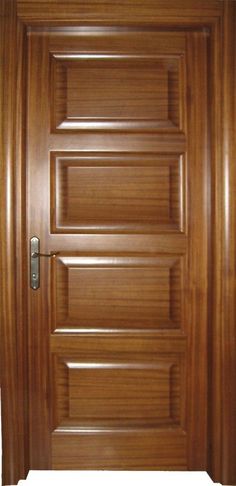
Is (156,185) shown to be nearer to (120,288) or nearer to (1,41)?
(120,288)

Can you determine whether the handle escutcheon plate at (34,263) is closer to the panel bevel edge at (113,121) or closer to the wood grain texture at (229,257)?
the panel bevel edge at (113,121)

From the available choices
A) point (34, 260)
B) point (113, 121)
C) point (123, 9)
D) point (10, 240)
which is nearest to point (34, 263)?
point (34, 260)

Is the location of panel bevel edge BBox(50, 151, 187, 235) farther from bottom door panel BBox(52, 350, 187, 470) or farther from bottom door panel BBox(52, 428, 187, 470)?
bottom door panel BBox(52, 428, 187, 470)

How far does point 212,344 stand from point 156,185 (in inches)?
30.0

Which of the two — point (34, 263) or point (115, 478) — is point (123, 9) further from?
point (115, 478)

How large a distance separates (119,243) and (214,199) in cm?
47

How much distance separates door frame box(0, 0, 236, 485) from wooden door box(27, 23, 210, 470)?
0.26 feet

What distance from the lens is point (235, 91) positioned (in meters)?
1.89

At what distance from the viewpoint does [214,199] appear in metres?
1.93

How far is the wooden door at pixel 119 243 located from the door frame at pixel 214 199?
79 mm

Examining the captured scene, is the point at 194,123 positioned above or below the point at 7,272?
above

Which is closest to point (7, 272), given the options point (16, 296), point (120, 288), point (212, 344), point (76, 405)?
point (16, 296)

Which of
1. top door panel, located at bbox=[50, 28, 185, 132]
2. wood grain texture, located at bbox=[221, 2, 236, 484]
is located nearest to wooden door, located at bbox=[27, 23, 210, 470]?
top door panel, located at bbox=[50, 28, 185, 132]

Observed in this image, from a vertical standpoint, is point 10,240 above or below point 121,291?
above
